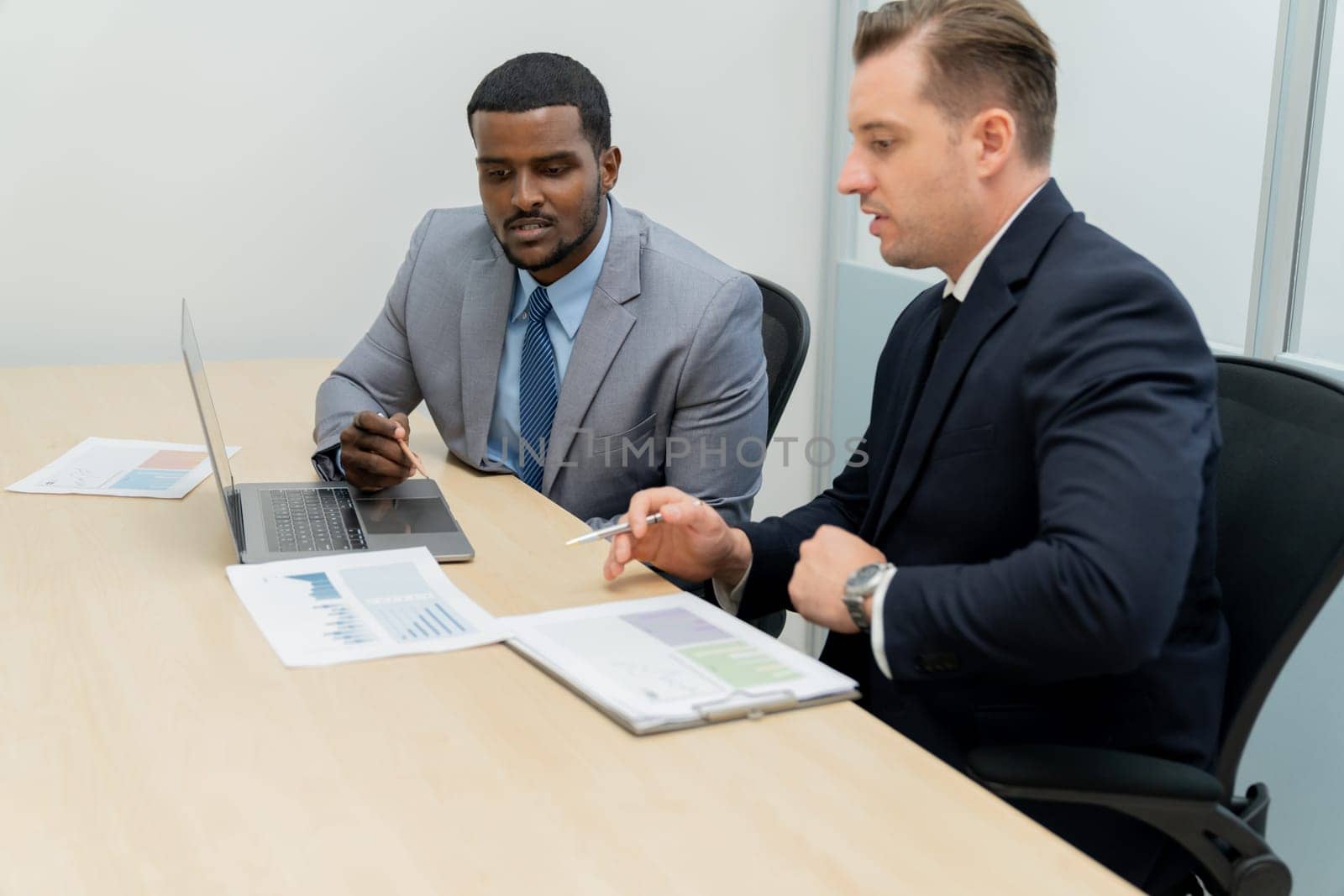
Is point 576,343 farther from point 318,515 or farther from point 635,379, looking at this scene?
point 318,515

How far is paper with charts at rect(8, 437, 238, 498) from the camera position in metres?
1.97

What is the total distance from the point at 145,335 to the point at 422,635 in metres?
1.89

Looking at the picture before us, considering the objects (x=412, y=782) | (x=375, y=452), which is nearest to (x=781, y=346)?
(x=375, y=452)

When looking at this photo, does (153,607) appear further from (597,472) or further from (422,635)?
(597,472)

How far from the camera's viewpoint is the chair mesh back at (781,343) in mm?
2172

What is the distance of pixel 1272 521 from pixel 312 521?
120 cm

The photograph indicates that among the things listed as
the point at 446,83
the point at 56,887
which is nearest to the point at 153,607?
the point at 56,887

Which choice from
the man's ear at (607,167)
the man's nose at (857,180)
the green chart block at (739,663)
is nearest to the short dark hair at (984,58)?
the man's nose at (857,180)

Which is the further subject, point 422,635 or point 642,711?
point 422,635

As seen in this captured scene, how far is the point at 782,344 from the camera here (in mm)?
2219

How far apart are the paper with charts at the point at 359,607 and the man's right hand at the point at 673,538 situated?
0.65 feet

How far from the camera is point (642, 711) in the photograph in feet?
3.87

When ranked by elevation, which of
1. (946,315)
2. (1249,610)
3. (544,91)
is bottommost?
(1249,610)

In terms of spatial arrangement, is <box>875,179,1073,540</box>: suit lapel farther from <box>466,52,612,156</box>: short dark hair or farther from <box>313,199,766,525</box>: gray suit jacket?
<box>466,52,612,156</box>: short dark hair
